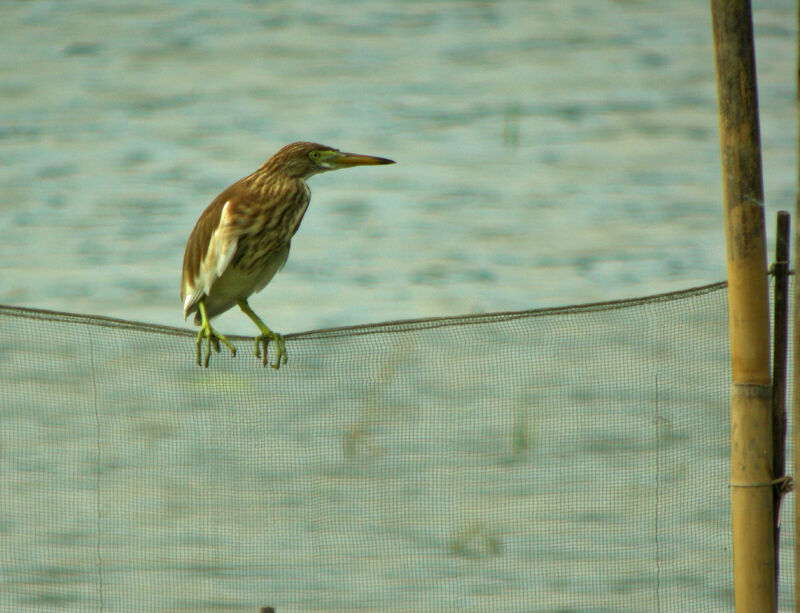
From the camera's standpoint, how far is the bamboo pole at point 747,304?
1968 millimetres

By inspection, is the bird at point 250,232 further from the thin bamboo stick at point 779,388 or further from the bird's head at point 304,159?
the thin bamboo stick at point 779,388

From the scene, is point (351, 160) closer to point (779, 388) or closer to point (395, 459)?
point (395, 459)

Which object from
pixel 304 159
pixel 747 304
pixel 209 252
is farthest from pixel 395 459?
pixel 304 159

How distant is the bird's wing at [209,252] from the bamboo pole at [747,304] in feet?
4.92

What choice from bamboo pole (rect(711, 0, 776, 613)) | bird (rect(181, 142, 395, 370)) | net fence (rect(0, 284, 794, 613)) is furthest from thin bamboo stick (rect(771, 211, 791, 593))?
bird (rect(181, 142, 395, 370))

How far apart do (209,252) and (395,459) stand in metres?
0.87

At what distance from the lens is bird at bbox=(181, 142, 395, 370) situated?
301 centimetres

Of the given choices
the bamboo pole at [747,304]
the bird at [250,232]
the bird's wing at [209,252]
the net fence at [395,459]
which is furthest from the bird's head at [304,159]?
the bamboo pole at [747,304]

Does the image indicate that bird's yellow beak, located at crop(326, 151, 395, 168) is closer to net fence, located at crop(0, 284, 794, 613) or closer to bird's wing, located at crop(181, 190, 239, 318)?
bird's wing, located at crop(181, 190, 239, 318)

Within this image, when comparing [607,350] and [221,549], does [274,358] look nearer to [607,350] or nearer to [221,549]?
[221,549]

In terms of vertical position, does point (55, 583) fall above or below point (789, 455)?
below

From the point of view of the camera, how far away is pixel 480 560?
282 centimetres

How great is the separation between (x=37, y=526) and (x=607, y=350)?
168cm

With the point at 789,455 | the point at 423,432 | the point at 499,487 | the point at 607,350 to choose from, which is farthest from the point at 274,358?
the point at 789,455
